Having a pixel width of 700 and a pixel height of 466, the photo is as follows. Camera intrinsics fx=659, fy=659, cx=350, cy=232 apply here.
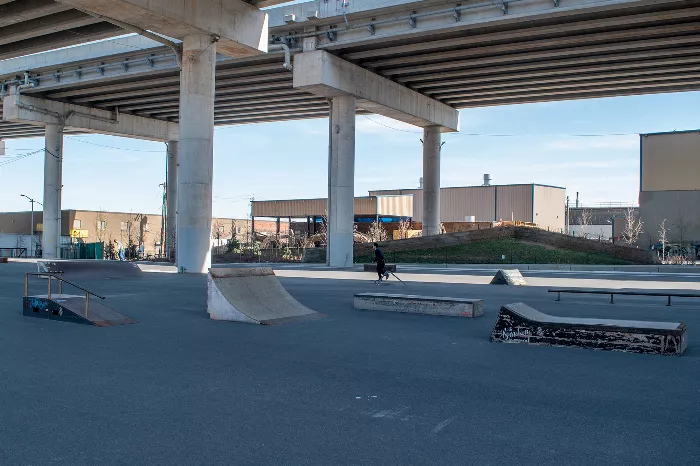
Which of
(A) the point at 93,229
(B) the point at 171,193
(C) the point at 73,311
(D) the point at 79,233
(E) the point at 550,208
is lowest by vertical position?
(C) the point at 73,311

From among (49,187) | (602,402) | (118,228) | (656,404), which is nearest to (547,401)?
(602,402)

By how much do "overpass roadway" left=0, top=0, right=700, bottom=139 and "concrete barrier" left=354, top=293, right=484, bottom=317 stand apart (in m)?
18.6

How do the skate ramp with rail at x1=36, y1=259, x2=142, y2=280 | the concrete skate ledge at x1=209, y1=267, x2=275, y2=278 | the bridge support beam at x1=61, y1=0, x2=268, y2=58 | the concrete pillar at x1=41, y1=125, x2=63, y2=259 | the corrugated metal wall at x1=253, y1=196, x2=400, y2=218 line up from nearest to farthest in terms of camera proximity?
the concrete skate ledge at x1=209, y1=267, x2=275, y2=278 < the bridge support beam at x1=61, y1=0, x2=268, y2=58 < the skate ramp with rail at x1=36, y1=259, x2=142, y2=280 < the concrete pillar at x1=41, y1=125, x2=63, y2=259 < the corrugated metal wall at x1=253, y1=196, x2=400, y2=218

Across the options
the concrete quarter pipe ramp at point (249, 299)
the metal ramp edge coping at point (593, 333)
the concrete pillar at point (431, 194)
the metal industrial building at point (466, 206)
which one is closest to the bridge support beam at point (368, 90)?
the concrete pillar at point (431, 194)

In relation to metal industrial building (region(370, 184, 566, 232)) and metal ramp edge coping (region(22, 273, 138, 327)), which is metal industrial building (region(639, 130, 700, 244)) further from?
metal ramp edge coping (region(22, 273, 138, 327))

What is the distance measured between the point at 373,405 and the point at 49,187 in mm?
48306

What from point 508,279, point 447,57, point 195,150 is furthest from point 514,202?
point 195,150

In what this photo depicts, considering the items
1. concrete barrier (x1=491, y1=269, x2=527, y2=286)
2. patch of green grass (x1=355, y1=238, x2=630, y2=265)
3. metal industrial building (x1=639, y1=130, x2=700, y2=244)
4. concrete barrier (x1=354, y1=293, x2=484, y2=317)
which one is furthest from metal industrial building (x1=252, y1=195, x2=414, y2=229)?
concrete barrier (x1=354, y1=293, x2=484, y2=317)

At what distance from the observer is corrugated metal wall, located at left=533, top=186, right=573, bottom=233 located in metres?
72.3

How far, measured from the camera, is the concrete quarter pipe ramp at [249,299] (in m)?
12.5

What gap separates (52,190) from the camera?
48812 mm

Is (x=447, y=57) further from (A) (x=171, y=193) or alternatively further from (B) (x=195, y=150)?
(A) (x=171, y=193)

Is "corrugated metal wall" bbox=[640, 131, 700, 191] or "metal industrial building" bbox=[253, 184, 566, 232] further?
"metal industrial building" bbox=[253, 184, 566, 232]

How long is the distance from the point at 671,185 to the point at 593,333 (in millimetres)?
47026
